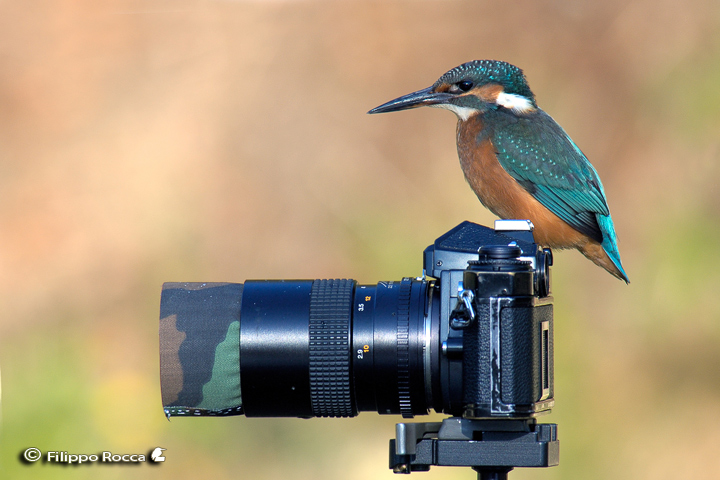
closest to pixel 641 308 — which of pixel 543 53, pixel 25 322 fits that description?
pixel 543 53

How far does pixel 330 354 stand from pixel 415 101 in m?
1.08

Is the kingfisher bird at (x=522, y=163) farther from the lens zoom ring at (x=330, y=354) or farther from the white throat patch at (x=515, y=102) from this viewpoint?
the lens zoom ring at (x=330, y=354)

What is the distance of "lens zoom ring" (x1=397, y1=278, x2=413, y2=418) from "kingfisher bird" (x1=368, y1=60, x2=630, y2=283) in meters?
0.99

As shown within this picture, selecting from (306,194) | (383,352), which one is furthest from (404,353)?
(306,194)

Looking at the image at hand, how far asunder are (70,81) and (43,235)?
101 centimetres

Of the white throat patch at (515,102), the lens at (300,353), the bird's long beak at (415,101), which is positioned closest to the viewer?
the lens at (300,353)

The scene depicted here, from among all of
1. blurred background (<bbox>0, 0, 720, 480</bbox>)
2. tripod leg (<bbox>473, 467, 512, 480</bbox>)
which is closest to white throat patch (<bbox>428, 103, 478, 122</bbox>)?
tripod leg (<bbox>473, 467, 512, 480</bbox>)

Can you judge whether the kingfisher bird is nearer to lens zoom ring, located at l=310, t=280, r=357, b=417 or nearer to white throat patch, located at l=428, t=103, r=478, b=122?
white throat patch, located at l=428, t=103, r=478, b=122

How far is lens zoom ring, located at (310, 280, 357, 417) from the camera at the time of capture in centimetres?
171

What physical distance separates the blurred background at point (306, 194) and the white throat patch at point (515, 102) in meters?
1.62

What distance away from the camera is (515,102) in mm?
2625

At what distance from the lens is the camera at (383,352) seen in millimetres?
1621

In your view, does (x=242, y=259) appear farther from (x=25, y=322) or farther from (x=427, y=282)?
(x=427, y=282)

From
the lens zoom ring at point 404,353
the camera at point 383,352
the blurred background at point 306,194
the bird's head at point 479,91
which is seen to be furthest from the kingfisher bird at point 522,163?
the blurred background at point 306,194
